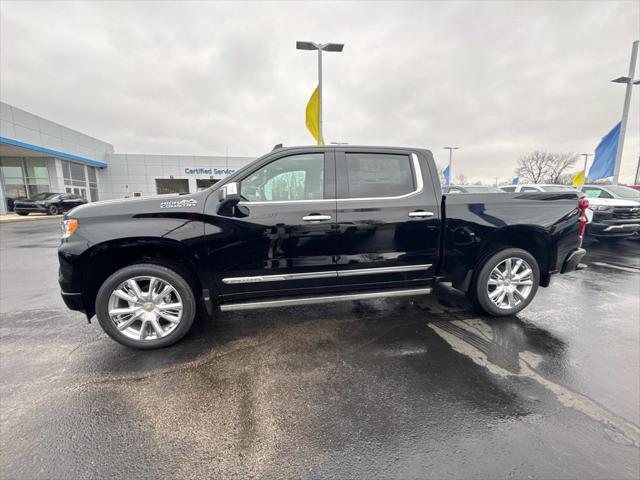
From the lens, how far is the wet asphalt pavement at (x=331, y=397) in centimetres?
178

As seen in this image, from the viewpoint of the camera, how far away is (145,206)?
293cm

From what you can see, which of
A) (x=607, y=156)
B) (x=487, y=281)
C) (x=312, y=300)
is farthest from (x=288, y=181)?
(x=607, y=156)

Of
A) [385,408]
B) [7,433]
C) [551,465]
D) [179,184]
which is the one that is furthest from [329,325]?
[179,184]

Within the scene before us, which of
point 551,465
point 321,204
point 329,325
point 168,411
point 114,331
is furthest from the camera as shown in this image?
point 329,325

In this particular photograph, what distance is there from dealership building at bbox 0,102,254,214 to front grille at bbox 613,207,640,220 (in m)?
15.2

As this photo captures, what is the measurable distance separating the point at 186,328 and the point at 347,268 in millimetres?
1815

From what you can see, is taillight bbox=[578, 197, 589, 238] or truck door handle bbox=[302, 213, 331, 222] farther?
taillight bbox=[578, 197, 589, 238]

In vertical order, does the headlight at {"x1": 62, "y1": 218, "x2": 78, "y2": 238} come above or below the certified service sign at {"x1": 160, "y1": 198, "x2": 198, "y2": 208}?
below

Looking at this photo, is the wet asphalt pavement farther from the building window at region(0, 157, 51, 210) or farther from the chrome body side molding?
the building window at region(0, 157, 51, 210)

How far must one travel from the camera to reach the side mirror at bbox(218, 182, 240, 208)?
2869mm

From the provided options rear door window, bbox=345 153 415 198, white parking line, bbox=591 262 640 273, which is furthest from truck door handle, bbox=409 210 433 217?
white parking line, bbox=591 262 640 273

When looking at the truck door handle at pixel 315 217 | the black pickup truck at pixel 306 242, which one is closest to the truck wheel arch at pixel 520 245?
the black pickup truck at pixel 306 242

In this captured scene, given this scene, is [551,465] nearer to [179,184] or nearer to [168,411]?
[168,411]

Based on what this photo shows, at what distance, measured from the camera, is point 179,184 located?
36719mm
